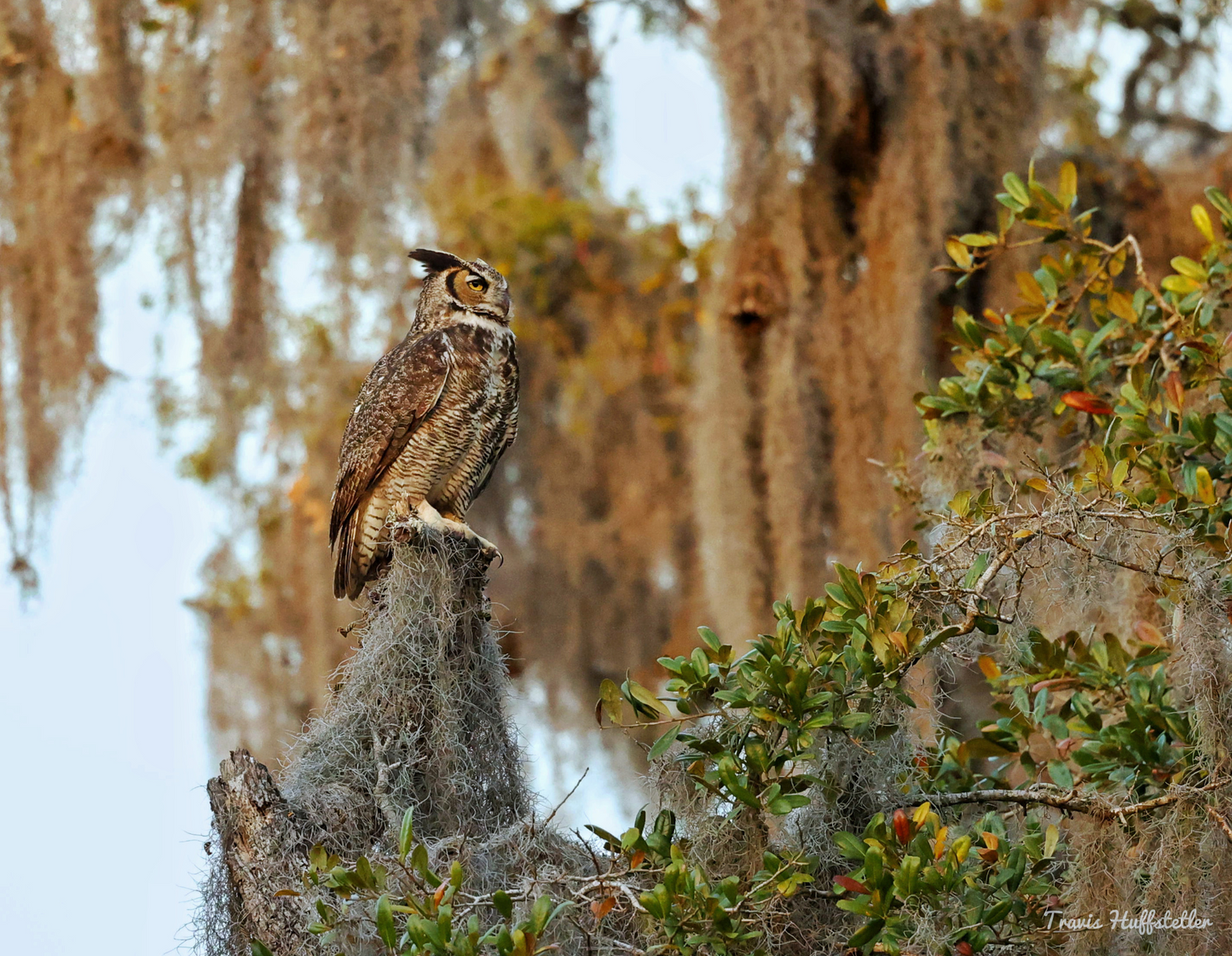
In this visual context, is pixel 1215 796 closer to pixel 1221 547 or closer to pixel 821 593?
pixel 1221 547

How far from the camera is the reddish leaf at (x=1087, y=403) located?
2.89m

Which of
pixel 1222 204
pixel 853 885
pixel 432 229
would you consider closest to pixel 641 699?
pixel 853 885

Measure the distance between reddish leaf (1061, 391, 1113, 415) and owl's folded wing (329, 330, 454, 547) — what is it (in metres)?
1.66

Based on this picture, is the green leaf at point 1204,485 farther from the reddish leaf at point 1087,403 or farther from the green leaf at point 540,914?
the green leaf at point 540,914

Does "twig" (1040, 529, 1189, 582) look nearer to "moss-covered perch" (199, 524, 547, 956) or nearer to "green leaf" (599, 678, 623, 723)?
"green leaf" (599, 678, 623, 723)

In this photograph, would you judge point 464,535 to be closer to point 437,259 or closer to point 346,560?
point 346,560

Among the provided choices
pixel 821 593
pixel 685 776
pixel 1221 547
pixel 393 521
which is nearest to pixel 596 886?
pixel 685 776

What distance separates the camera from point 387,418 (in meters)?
3.71

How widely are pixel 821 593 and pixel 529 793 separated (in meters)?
2.16

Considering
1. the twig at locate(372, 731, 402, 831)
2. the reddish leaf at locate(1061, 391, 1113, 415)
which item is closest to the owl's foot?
the twig at locate(372, 731, 402, 831)

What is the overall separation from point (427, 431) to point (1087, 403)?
5.60ft

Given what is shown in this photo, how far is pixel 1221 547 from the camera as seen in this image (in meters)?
2.49
